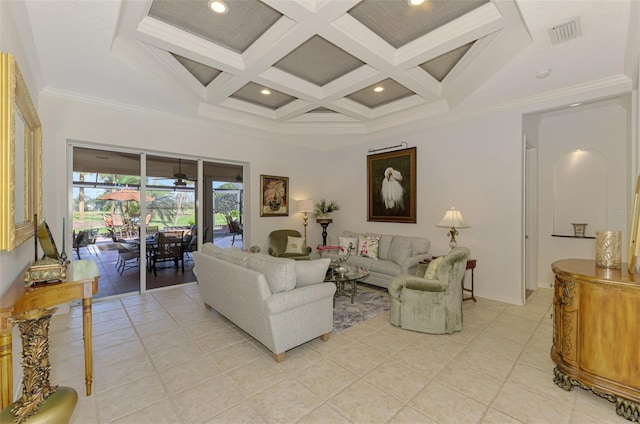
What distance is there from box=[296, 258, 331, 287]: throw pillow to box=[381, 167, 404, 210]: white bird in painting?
3.15 metres

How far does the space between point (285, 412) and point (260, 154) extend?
503 cm

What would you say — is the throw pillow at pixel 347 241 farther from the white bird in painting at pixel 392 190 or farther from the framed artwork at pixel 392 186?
the white bird in painting at pixel 392 190

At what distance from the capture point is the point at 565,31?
104 inches

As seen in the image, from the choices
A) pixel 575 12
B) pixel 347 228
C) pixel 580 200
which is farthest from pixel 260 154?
pixel 580 200

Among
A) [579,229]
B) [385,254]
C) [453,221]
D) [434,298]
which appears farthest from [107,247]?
[579,229]

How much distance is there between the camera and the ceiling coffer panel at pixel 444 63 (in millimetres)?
3375

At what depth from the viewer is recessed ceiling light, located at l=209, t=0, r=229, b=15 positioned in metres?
2.56

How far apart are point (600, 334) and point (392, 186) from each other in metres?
4.03

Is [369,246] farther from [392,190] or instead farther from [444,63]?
[444,63]

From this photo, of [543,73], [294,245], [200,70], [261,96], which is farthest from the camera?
[294,245]

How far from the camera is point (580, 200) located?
468 cm

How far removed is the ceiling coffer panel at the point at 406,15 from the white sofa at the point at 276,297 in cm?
255

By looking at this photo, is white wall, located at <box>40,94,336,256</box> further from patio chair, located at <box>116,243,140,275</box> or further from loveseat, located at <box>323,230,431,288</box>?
loveseat, located at <box>323,230,431,288</box>

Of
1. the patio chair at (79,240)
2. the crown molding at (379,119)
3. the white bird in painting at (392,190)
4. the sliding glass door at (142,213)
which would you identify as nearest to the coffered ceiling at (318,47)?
the crown molding at (379,119)
